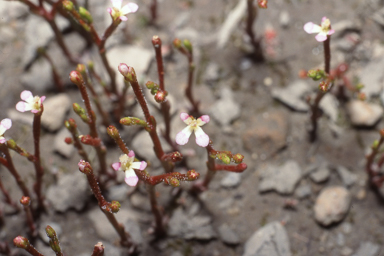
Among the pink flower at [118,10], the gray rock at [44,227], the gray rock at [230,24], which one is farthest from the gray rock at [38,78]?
the gray rock at [230,24]

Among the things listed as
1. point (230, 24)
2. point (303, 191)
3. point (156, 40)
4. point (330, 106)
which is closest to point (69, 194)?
point (156, 40)

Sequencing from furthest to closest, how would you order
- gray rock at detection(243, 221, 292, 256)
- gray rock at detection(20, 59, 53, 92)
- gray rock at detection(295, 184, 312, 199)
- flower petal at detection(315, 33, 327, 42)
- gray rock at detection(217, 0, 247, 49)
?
gray rock at detection(217, 0, 247, 49), gray rock at detection(20, 59, 53, 92), gray rock at detection(295, 184, 312, 199), gray rock at detection(243, 221, 292, 256), flower petal at detection(315, 33, 327, 42)

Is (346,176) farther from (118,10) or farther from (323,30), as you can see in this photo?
(118,10)

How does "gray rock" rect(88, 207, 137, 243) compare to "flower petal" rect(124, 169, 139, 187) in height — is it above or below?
above

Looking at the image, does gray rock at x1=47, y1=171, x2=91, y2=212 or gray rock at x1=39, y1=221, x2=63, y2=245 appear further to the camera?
gray rock at x1=47, y1=171, x2=91, y2=212

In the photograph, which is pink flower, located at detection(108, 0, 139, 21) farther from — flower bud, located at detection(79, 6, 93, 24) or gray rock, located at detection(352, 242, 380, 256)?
gray rock, located at detection(352, 242, 380, 256)

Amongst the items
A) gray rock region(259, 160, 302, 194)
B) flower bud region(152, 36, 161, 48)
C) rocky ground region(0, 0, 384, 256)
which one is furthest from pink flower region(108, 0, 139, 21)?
gray rock region(259, 160, 302, 194)

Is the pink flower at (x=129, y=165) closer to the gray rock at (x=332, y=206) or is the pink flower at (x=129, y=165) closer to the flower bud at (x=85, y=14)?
the flower bud at (x=85, y=14)

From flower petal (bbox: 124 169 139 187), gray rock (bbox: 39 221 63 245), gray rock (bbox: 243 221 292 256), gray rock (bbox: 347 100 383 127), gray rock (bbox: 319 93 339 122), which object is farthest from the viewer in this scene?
gray rock (bbox: 319 93 339 122)
